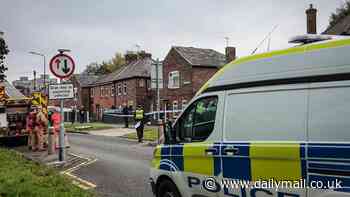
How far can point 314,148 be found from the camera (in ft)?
14.9

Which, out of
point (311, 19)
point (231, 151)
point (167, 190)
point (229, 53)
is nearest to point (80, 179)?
point (167, 190)

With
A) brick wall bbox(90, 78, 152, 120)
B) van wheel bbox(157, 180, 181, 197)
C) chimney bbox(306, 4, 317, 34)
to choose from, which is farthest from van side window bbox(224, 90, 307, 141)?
brick wall bbox(90, 78, 152, 120)

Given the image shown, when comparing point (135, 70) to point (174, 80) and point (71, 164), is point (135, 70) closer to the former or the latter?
point (174, 80)

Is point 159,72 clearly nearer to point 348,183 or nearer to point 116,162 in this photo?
point 116,162

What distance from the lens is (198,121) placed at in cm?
633

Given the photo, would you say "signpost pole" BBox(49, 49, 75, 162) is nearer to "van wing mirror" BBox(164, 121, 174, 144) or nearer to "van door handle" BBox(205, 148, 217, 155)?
"van wing mirror" BBox(164, 121, 174, 144)

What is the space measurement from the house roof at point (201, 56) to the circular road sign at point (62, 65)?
31855 mm

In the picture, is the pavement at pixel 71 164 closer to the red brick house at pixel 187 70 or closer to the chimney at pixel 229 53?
the red brick house at pixel 187 70

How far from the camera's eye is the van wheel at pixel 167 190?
6.66m

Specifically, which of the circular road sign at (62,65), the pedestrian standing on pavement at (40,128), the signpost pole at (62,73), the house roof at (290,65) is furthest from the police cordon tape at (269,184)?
the pedestrian standing on pavement at (40,128)

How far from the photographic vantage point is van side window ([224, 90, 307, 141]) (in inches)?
188

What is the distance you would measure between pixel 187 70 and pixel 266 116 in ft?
135

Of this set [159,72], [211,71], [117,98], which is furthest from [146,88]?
[159,72]

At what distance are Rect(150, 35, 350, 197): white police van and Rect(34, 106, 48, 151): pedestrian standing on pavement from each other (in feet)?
46.2
